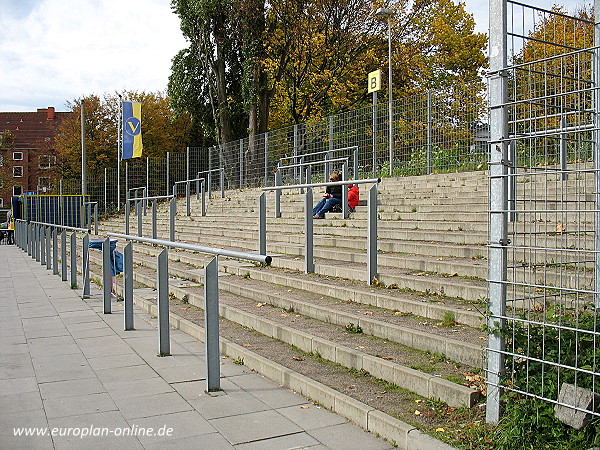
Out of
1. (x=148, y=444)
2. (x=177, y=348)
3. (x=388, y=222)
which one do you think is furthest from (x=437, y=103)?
(x=148, y=444)

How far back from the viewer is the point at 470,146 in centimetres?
1390

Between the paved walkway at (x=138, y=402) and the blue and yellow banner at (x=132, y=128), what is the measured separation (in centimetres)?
1899

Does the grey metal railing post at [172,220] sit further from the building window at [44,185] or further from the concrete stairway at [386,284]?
the building window at [44,185]

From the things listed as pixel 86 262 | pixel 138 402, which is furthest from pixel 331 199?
pixel 138 402

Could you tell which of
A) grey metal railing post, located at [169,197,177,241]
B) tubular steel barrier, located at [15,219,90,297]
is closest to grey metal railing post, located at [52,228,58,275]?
tubular steel barrier, located at [15,219,90,297]

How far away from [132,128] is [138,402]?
22.3 meters

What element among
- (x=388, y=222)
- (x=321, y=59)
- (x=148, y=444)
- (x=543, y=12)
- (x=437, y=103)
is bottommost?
(x=148, y=444)

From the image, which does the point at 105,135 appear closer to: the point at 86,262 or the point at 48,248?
the point at 48,248

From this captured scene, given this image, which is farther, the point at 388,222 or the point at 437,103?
the point at 437,103

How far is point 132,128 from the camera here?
25.6 metres

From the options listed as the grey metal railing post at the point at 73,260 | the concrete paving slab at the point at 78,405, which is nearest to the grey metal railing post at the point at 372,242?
the concrete paving slab at the point at 78,405

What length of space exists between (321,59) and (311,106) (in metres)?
2.16

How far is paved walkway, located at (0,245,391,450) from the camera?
3887mm

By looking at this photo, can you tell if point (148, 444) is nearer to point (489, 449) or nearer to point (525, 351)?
point (489, 449)
